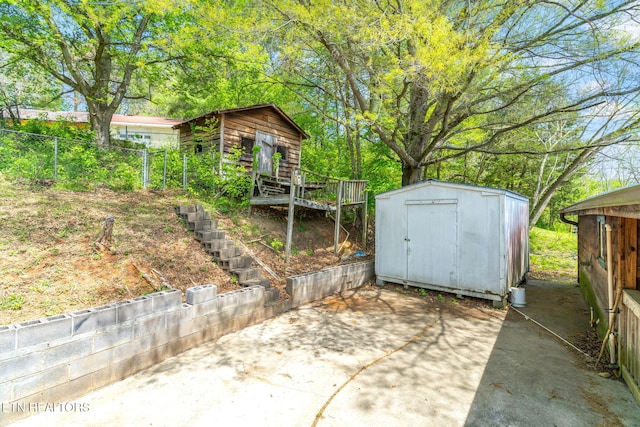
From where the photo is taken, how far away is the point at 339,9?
4.97 metres

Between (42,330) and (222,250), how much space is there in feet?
10.3

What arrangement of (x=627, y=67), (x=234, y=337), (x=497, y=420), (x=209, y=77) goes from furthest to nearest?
(x=209, y=77), (x=627, y=67), (x=234, y=337), (x=497, y=420)

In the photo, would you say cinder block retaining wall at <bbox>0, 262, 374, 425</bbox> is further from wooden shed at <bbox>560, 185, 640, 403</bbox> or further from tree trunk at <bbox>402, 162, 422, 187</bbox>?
tree trunk at <bbox>402, 162, 422, 187</bbox>

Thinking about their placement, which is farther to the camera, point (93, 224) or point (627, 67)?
point (627, 67)

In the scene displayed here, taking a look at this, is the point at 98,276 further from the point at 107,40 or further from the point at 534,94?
the point at 107,40

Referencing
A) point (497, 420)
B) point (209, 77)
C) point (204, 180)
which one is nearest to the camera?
point (497, 420)

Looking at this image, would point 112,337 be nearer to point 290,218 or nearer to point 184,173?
point 290,218

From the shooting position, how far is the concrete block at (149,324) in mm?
3098

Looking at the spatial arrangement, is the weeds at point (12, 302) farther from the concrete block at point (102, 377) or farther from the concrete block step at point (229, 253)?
the concrete block step at point (229, 253)

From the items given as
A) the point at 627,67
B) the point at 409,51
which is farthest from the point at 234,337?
the point at 627,67

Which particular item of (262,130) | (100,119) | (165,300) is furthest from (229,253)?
(100,119)

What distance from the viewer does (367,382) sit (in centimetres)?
302

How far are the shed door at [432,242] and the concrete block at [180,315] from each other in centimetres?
466

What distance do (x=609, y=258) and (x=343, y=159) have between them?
9929 mm
